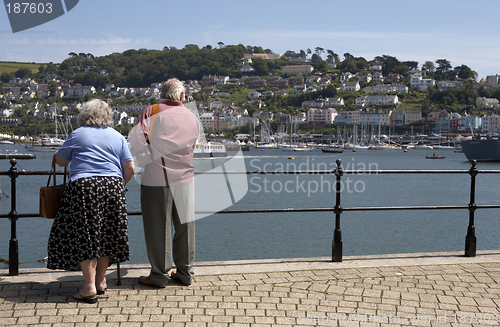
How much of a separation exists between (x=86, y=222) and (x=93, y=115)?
0.76 m

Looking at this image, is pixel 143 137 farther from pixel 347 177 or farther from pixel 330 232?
pixel 347 177

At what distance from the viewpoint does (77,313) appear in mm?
3211

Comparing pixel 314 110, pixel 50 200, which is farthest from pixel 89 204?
pixel 314 110

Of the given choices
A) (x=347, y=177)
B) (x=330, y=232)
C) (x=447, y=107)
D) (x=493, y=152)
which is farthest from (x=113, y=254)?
(x=447, y=107)

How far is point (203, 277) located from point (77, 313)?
3.72 ft

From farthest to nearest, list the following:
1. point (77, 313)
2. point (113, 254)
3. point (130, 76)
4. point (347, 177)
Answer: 1. point (130, 76)
2. point (347, 177)
3. point (113, 254)
4. point (77, 313)

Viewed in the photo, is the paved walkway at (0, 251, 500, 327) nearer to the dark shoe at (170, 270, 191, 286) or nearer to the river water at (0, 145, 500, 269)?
the dark shoe at (170, 270, 191, 286)

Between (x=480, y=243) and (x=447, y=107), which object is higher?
(x=447, y=107)

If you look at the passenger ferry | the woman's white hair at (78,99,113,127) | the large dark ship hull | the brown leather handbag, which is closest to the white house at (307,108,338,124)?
the passenger ferry

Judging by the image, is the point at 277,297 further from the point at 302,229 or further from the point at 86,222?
the point at 302,229

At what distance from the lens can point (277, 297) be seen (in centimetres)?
361

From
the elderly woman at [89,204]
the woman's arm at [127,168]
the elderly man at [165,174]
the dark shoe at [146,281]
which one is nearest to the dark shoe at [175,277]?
the elderly man at [165,174]

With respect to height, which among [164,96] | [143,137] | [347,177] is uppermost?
[164,96]

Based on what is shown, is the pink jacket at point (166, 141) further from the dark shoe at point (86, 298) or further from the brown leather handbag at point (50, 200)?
the dark shoe at point (86, 298)
